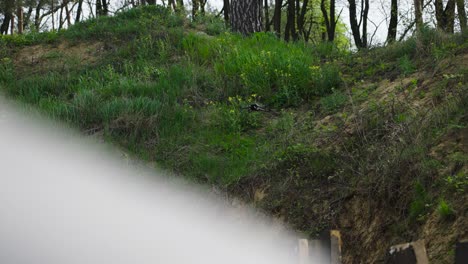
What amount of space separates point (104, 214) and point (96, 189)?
1.61 ft

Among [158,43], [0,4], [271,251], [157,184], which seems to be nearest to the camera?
[271,251]

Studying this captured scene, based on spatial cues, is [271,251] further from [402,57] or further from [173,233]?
[402,57]

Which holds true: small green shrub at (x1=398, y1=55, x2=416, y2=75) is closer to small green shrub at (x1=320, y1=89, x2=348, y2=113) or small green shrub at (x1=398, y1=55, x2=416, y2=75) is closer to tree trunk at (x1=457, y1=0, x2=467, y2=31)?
small green shrub at (x1=320, y1=89, x2=348, y2=113)

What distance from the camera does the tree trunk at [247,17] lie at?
12.6 m

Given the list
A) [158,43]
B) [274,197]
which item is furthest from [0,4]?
[274,197]

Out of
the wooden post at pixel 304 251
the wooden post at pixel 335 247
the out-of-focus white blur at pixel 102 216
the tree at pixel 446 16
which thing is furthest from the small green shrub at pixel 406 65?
the wooden post at pixel 304 251

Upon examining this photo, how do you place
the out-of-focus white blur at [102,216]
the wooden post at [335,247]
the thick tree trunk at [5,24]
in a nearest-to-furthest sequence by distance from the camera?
1. the wooden post at [335,247]
2. the out-of-focus white blur at [102,216]
3. the thick tree trunk at [5,24]

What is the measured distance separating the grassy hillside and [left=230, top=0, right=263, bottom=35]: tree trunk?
41 centimetres

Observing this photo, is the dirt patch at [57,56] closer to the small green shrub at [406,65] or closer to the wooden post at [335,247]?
the small green shrub at [406,65]

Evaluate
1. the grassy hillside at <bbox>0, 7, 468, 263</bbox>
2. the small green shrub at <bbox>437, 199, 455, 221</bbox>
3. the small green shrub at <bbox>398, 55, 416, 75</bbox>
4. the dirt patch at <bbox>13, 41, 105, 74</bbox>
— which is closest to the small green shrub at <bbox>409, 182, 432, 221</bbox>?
the grassy hillside at <bbox>0, 7, 468, 263</bbox>

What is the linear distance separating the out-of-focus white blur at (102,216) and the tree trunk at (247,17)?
4761 mm

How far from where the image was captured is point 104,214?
813 centimetres

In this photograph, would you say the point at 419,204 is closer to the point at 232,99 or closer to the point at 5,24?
the point at 232,99

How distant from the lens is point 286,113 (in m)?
8.73
